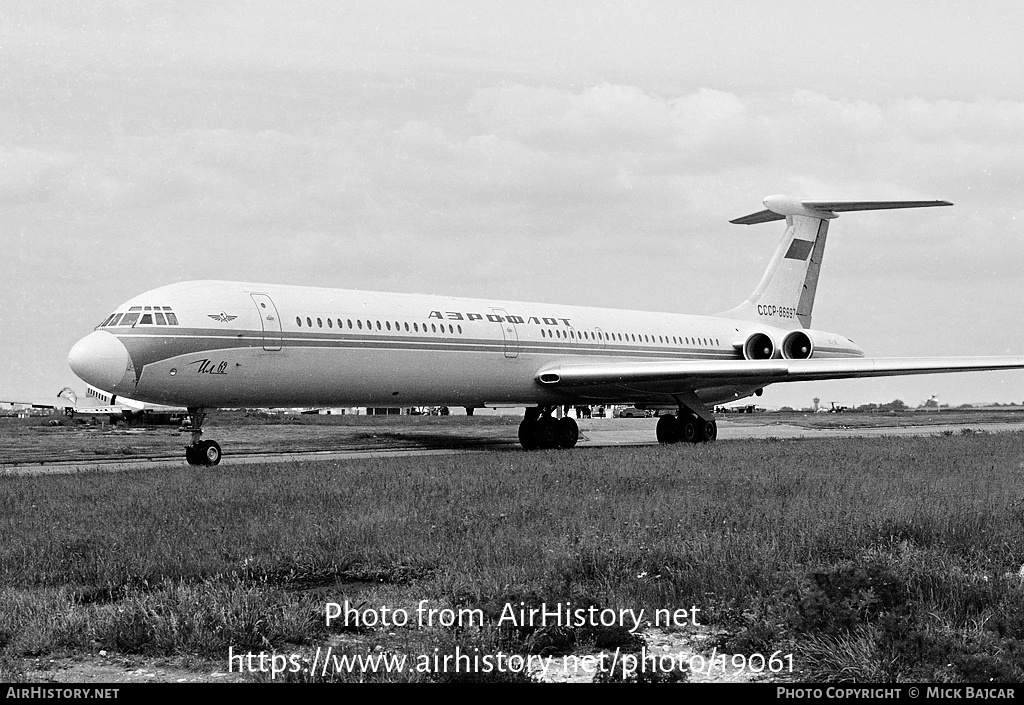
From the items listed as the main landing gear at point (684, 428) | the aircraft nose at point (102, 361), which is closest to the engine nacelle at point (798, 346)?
the main landing gear at point (684, 428)

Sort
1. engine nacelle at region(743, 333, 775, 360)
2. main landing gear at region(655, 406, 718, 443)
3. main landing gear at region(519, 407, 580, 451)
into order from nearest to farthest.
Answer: main landing gear at region(519, 407, 580, 451), main landing gear at region(655, 406, 718, 443), engine nacelle at region(743, 333, 775, 360)

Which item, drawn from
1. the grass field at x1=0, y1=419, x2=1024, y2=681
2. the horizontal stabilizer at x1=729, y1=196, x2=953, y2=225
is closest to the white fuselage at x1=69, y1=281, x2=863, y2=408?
the grass field at x1=0, y1=419, x2=1024, y2=681

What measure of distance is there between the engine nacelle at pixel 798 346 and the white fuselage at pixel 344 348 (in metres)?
2.44

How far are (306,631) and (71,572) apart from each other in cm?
289

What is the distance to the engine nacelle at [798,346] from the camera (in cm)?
3158

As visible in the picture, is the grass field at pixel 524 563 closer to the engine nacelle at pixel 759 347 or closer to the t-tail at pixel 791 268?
the engine nacelle at pixel 759 347

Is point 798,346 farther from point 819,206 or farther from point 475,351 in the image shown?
point 475,351

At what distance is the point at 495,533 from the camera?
9273 millimetres

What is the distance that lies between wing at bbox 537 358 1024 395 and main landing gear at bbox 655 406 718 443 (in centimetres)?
175

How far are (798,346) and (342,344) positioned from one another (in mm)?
15915

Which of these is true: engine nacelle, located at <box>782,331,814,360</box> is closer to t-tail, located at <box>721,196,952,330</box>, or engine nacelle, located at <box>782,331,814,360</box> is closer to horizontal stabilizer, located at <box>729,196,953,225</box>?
t-tail, located at <box>721,196,952,330</box>

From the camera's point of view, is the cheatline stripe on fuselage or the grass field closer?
the grass field

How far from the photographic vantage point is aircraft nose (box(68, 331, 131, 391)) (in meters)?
18.7
